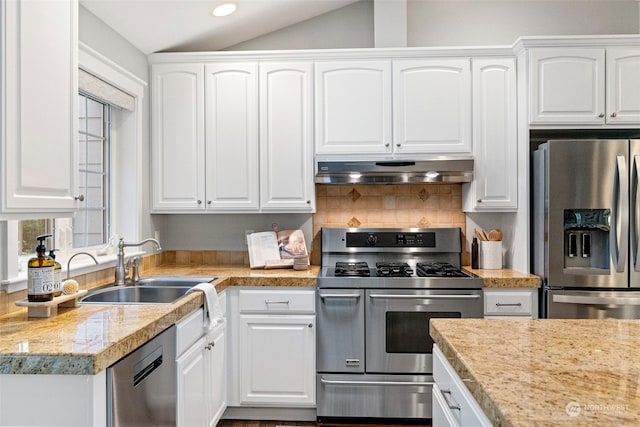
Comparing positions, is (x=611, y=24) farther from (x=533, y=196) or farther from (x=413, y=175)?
(x=413, y=175)

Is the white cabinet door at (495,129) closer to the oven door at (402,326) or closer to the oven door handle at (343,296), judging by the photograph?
the oven door at (402,326)

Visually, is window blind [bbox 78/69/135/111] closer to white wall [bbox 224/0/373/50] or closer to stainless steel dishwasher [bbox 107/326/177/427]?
white wall [bbox 224/0/373/50]

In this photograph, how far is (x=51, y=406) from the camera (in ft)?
4.22

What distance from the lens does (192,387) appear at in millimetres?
2117

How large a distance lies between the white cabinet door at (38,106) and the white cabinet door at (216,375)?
109cm

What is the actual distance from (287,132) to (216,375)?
157 centimetres

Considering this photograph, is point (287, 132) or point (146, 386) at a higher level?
point (287, 132)

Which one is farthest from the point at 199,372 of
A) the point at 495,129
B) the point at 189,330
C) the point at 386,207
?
the point at 495,129

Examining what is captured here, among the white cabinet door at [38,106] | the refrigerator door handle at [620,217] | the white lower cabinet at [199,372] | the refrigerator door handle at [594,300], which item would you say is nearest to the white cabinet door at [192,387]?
the white lower cabinet at [199,372]

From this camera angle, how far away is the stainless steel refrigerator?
8.43 ft

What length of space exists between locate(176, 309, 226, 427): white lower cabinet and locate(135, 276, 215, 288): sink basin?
0.96ft

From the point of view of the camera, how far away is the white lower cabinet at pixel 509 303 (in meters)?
2.70

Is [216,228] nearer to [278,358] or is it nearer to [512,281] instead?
[278,358]

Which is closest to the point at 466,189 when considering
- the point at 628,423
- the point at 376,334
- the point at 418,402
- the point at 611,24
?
the point at 376,334
